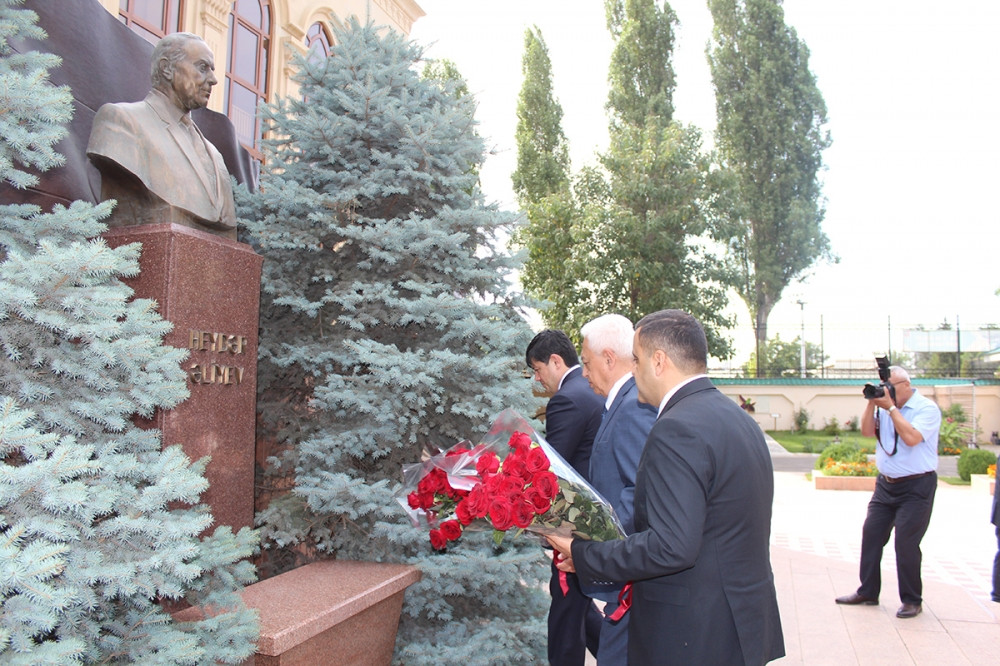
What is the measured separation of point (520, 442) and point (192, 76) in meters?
2.82

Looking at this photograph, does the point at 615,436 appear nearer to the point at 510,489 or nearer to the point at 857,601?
the point at 510,489

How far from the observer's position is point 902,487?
5566 mm

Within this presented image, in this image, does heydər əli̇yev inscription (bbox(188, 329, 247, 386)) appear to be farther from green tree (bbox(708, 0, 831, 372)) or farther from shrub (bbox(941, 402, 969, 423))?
green tree (bbox(708, 0, 831, 372))

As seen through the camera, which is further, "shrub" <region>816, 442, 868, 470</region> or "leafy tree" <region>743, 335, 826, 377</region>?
"leafy tree" <region>743, 335, 826, 377</region>

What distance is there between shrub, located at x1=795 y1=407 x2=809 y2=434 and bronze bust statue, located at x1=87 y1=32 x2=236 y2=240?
28.9 metres

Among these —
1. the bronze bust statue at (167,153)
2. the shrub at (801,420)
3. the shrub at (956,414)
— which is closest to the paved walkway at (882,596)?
the bronze bust statue at (167,153)

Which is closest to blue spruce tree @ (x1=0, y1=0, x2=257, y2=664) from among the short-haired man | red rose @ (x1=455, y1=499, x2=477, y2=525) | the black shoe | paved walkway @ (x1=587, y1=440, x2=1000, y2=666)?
red rose @ (x1=455, y1=499, x2=477, y2=525)

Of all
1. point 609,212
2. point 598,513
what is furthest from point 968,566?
point 609,212

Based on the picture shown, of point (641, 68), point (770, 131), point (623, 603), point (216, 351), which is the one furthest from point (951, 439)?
point (216, 351)

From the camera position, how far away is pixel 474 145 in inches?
197

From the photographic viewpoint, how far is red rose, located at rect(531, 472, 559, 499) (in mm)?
2188

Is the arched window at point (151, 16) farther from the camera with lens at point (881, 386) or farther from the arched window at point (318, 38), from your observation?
the camera with lens at point (881, 386)

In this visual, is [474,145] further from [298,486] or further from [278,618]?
[278,618]

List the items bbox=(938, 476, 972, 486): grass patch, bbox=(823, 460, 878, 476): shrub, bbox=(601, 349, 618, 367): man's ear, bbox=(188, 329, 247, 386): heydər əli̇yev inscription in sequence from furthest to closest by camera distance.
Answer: bbox=(938, 476, 972, 486): grass patch < bbox=(823, 460, 878, 476): shrub < bbox=(188, 329, 247, 386): heydər əli̇yev inscription < bbox=(601, 349, 618, 367): man's ear
